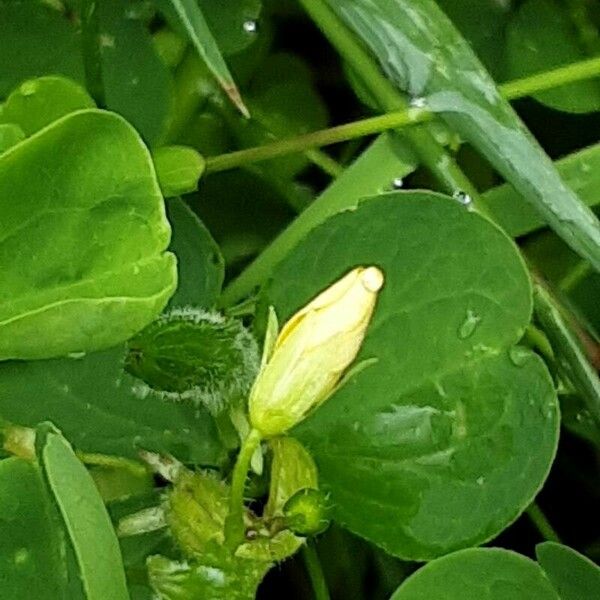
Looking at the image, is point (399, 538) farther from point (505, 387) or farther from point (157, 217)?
point (157, 217)

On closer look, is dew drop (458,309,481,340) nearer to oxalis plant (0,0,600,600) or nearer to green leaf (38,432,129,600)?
oxalis plant (0,0,600,600)

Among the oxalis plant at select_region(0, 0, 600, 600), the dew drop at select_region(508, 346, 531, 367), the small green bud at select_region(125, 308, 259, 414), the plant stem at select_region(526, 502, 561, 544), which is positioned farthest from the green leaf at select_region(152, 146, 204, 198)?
the plant stem at select_region(526, 502, 561, 544)

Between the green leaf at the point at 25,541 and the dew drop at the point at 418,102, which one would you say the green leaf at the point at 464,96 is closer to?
the dew drop at the point at 418,102

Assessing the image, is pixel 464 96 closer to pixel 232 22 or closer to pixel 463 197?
pixel 463 197

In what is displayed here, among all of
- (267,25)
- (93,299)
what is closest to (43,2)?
(267,25)

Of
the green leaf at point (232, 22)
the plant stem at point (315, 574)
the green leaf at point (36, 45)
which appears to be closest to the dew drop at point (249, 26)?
the green leaf at point (232, 22)

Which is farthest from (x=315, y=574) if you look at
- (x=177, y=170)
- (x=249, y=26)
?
(x=249, y=26)
